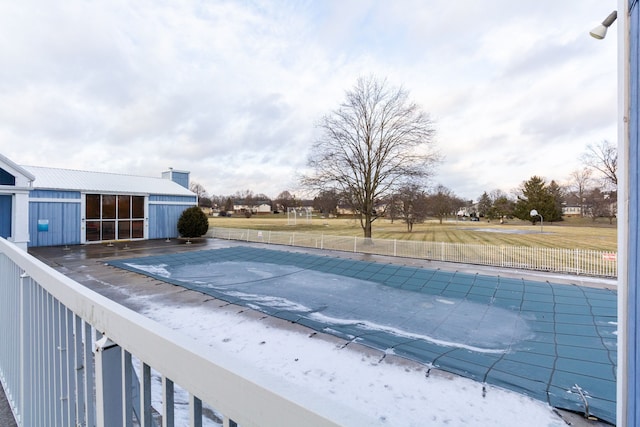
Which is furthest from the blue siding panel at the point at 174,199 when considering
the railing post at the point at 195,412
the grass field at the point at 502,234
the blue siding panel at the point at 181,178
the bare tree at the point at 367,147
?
the railing post at the point at 195,412

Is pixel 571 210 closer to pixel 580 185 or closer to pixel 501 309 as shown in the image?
pixel 580 185

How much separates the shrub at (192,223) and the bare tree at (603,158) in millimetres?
31826

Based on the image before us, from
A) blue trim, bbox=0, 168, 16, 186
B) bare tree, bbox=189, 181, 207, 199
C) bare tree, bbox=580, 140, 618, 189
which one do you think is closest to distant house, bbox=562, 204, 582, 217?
bare tree, bbox=580, 140, 618, 189

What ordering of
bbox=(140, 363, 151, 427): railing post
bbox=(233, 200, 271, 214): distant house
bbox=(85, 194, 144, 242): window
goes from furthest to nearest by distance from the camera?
bbox=(233, 200, 271, 214): distant house, bbox=(85, 194, 144, 242): window, bbox=(140, 363, 151, 427): railing post

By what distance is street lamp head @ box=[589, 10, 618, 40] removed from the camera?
2045mm

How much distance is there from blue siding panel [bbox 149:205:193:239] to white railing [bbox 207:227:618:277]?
255 inches

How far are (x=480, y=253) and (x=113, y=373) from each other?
12.5m

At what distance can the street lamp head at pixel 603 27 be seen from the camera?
2045 mm

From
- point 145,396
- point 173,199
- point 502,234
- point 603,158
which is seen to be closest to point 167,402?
point 145,396

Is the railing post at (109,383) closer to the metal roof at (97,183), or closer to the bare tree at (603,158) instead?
the metal roof at (97,183)

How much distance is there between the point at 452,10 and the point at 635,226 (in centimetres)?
847

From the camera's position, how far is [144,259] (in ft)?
35.0

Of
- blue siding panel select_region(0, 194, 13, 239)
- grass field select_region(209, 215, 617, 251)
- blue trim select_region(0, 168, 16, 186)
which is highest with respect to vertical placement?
blue trim select_region(0, 168, 16, 186)

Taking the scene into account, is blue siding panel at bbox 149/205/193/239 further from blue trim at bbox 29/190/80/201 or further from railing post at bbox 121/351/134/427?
railing post at bbox 121/351/134/427
